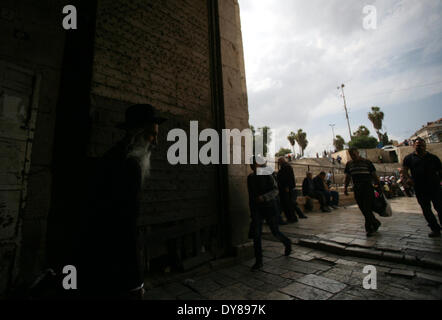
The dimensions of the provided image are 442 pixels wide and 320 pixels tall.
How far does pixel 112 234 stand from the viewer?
1.38 m

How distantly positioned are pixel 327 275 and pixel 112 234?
3297 millimetres

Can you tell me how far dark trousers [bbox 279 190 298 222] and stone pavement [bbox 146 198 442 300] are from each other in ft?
8.04

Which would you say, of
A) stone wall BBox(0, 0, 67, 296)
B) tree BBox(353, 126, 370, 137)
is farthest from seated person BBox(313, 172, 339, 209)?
tree BBox(353, 126, 370, 137)

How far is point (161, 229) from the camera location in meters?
3.45

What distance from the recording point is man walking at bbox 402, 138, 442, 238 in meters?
4.27

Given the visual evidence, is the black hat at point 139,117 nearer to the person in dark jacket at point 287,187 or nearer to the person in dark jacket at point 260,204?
the person in dark jacket at point 260,204

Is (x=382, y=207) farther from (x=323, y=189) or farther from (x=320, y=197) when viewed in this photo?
(x=323, y=189)

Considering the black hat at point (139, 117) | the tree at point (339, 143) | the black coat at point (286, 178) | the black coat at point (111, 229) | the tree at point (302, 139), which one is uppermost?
the tree at point (302, 139)

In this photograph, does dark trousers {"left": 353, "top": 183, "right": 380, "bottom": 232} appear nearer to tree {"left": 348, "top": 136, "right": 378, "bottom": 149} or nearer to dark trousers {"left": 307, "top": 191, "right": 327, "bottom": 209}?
dark trousers {"left": 307, "top": 191, "right": 327, "bottom": 209}

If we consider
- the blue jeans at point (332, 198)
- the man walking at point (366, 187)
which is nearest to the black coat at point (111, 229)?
the man walking at point (366, 187)

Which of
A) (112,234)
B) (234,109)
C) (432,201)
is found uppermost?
(234,109)

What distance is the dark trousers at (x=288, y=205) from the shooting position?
717 cm

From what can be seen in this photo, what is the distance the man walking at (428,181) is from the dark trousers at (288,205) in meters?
3.42

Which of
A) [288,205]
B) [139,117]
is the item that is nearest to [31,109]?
[139,117]
